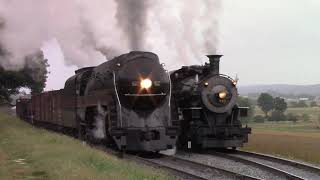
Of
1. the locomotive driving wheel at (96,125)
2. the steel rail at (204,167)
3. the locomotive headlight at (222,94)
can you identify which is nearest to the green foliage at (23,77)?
the locomotive driving wheel at (96,125)

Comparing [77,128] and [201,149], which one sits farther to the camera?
[77,128]

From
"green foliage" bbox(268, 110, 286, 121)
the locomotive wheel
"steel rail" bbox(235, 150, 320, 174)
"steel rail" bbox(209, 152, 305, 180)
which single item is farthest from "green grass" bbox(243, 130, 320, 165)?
"green foliage" bbox(268, 110, 286, 121)

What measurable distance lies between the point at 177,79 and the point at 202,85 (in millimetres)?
2046

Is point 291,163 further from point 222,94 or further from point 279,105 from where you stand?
point 279,105

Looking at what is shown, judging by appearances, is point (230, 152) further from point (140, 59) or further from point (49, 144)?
point (49, 144)

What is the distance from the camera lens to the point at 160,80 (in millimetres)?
18219

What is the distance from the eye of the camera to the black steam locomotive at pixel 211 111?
19469mm

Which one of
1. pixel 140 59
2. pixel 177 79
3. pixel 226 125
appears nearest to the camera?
pixel 140 59

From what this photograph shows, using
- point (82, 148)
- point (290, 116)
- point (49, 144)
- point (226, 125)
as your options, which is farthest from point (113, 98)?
point (290, 116)

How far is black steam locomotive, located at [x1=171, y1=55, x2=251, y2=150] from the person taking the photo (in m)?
19.5

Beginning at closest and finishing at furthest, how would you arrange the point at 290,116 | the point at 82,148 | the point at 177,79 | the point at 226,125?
the point at 82,148 < the point at 226,125 < the point at 177,79 < the point at 290,116

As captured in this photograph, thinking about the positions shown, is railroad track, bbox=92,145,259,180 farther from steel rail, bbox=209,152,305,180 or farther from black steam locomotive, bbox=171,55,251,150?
black steam locomotive, bbox=171,55,251,150

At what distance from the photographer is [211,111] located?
64.6 ft

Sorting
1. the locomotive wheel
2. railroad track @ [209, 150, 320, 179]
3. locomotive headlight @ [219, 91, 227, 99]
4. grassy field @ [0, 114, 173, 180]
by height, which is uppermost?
locomotive headlight @ [219, 91, 227, 99]
